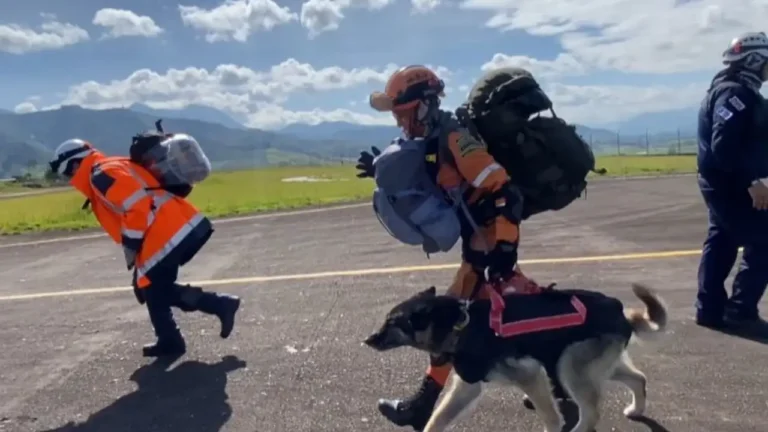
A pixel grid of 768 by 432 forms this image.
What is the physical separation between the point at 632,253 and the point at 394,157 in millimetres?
6240

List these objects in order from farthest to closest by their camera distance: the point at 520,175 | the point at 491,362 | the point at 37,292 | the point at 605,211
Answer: the point at 605,211 → the point at 37,292 → the point at 520,175 → the point at 491,362

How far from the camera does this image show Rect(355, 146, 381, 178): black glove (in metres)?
4.39

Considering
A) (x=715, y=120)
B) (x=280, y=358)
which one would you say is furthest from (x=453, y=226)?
(x=715, y=120)

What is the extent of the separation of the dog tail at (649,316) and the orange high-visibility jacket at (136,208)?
3517 millimetres

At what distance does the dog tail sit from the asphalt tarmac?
55 centimetres

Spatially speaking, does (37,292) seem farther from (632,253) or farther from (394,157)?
(632,253)

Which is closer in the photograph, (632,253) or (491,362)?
(491,362)

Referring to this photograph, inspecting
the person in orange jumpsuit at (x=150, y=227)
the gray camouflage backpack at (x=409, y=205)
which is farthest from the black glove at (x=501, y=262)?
the person in orange jumpsuit at (x=150, y=227)

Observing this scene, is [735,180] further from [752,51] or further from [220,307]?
[220,307]

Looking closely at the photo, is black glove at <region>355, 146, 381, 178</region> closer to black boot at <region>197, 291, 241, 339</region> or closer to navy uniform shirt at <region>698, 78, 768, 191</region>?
black boot at <region>197, 291, 241, 339</region>

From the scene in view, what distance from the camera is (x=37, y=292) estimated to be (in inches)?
362

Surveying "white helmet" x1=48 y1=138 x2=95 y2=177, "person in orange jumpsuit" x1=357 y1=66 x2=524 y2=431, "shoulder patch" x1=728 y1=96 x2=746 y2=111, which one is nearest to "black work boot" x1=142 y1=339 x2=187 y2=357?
"white helmet" x1=48 y1=138 x2=95 y2=177

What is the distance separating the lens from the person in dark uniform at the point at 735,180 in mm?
5684

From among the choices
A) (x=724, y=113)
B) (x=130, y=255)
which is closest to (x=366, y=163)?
(x=130, y=255)
